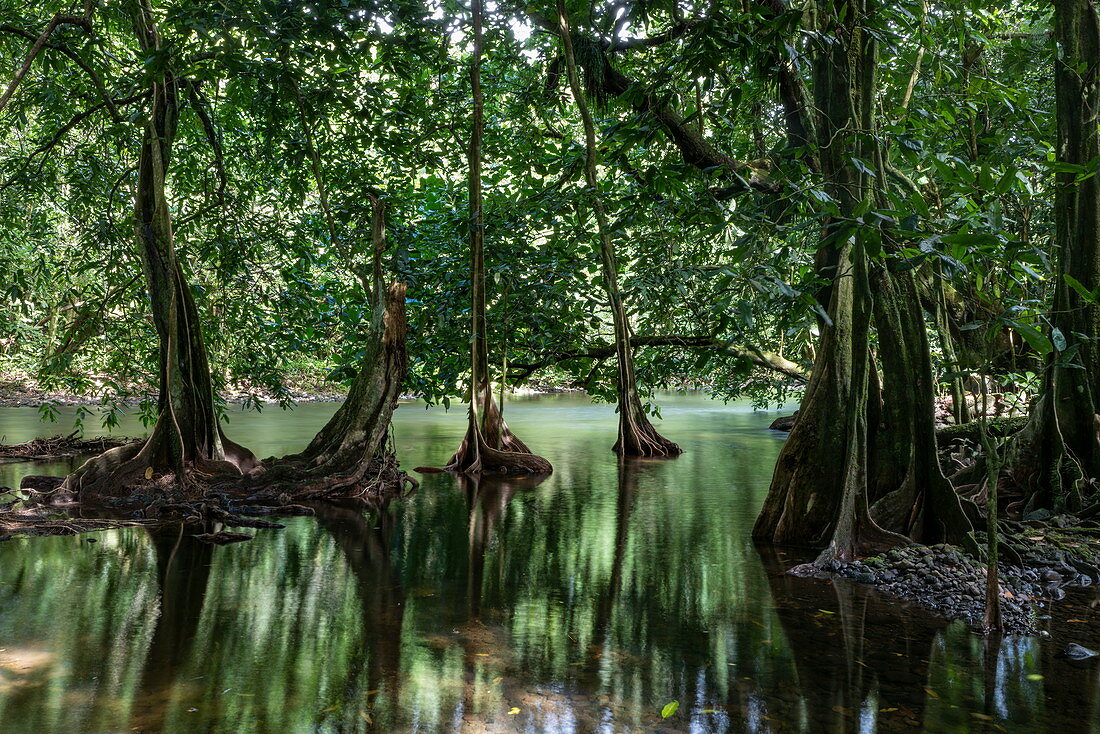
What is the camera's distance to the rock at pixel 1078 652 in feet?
11.5

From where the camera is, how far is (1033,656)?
139 inches

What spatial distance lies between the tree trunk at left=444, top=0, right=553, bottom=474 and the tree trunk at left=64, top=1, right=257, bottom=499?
2872mm

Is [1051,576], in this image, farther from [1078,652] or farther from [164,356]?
[164,356]

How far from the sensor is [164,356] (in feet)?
24.6

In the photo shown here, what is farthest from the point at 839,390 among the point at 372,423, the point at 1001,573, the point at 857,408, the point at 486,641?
the point at 372,423

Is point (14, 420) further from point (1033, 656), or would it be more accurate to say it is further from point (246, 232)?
point (1033, 656)

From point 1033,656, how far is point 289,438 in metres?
11.5

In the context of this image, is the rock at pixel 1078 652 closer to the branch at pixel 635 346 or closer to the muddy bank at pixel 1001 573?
the muddy bank at pixel 1001 573

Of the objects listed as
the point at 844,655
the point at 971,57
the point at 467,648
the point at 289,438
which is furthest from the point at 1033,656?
the point at 289,438

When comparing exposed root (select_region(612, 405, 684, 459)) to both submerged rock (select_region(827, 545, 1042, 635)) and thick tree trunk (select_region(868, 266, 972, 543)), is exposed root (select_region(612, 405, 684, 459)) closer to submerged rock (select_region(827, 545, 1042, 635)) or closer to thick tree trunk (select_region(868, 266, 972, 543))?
thick tree trunk (select_region(868, 266, 972, 543))

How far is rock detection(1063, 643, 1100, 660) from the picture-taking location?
349 centimetres

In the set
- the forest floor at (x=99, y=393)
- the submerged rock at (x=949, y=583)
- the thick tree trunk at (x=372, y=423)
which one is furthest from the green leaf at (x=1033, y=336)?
the forest floor at (x=99, y=393)

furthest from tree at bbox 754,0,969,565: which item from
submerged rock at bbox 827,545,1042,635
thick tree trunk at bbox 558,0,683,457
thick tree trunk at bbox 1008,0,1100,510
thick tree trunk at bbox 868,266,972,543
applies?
thick tree trunk at bbox 558,0,683,457

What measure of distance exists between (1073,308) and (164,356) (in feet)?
24.8
